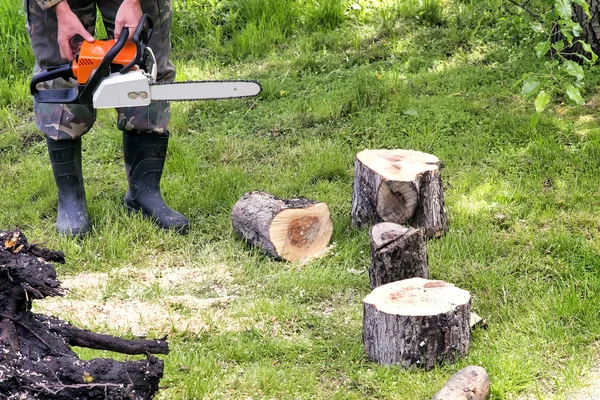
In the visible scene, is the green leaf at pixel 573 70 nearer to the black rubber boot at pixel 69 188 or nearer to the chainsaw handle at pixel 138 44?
the chainsaw handle at pixel 138 44

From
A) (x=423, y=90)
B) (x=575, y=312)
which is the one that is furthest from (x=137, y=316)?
(x=423, y=90)

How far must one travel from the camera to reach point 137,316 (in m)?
3.34

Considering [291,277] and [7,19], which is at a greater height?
[7,19]

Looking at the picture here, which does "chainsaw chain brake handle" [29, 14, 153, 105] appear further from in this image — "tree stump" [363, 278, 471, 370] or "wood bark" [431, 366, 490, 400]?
"wood bark" [431, 366, 490, 400]

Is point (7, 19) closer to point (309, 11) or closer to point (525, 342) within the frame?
point (309, 11)

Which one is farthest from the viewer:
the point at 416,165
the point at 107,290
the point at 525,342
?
the point at 416,165

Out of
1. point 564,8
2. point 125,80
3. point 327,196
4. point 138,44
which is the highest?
point 564,8

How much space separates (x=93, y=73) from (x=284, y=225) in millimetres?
1216

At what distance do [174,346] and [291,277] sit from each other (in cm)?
79

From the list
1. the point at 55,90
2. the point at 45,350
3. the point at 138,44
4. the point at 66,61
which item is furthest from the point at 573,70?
the point at 66,61

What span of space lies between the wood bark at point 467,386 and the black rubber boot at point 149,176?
198 centimetres

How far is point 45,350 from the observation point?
7.15 feet

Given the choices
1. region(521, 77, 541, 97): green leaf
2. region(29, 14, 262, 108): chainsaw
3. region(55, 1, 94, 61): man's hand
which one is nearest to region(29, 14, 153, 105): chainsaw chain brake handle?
region(29, 14, 262, 108): chainsaw

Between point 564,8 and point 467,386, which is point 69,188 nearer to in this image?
point 467,386
